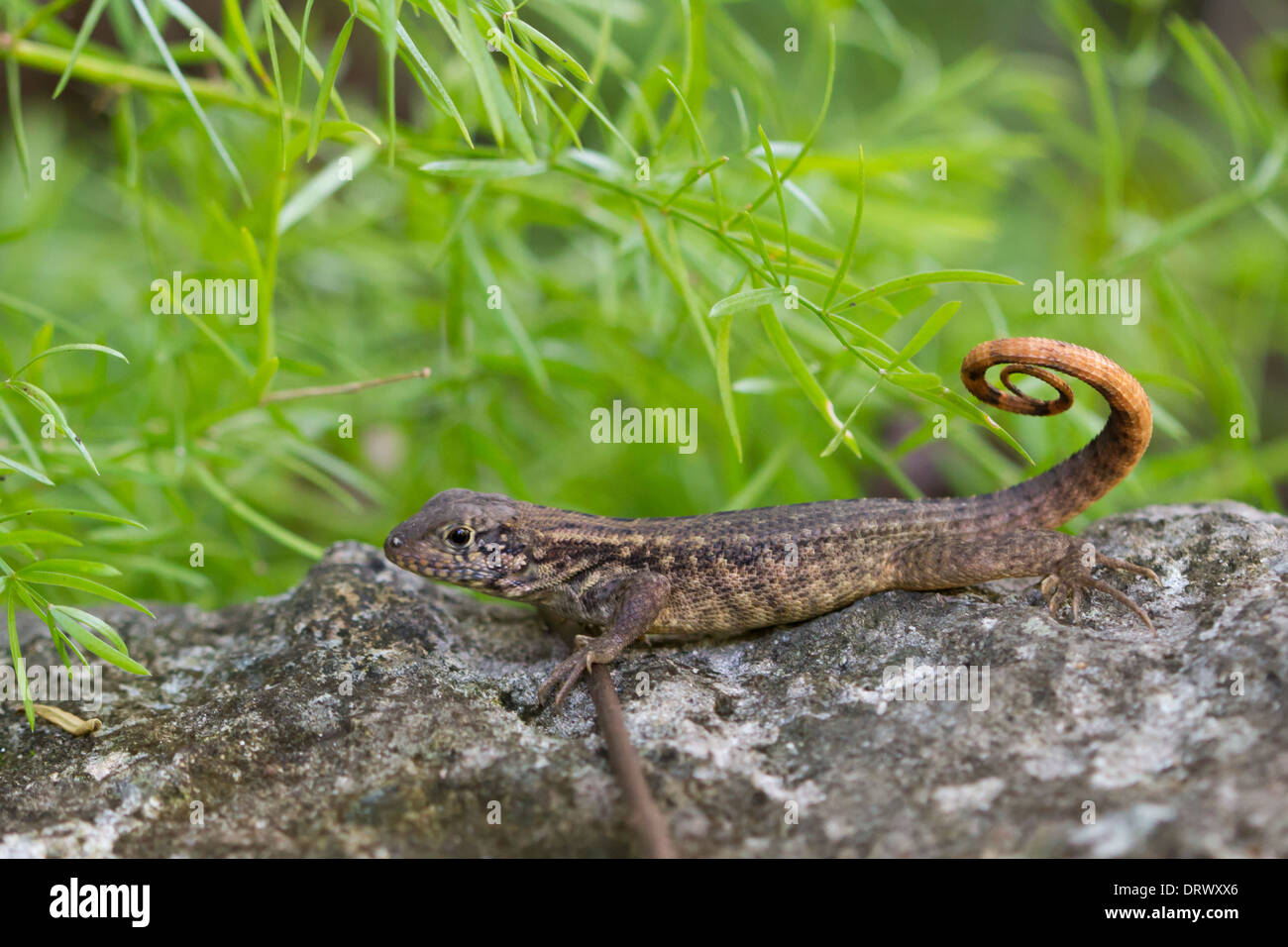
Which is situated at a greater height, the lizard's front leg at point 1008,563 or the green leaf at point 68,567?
the green leaf at point 68,567

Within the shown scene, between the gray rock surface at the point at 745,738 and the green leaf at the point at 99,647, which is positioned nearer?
the gray rock surface at the point at 745,738

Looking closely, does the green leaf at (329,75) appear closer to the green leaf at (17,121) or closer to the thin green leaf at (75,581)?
the green leaf at (17,121)

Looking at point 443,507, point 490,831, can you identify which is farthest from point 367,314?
point 490,831

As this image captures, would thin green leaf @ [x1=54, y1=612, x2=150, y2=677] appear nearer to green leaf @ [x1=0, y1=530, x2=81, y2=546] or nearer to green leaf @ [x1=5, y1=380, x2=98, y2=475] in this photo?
green leaf @ [x1=0, y1=530, x2=81, y2=546]

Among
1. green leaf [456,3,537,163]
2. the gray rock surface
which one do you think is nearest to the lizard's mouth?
the gray rock surface

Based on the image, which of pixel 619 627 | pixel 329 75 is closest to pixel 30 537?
pixel 329 75

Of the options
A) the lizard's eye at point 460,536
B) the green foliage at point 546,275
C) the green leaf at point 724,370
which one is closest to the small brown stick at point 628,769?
the lizard's eye at point 460,536

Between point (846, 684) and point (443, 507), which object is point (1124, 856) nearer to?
point (846, 684)
